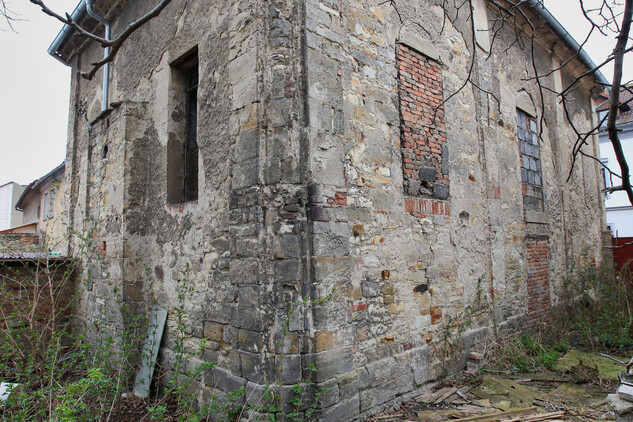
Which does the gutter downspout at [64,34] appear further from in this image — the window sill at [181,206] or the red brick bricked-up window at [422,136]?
the red brick bricked-up window at [422,136]

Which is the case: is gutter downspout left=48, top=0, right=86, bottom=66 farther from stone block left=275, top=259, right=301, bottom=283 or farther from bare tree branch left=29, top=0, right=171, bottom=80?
stone block left=275, top=259, right=301, bottom=283

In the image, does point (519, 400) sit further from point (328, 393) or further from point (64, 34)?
point (64, 34)

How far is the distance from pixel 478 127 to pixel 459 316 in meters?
2.85

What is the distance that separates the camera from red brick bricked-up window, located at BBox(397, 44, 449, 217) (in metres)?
4.82

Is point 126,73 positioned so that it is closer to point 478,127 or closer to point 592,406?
point 478,127

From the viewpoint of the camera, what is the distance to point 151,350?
4.61m

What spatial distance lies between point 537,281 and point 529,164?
2166 mm

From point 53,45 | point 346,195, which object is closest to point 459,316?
point 346,195

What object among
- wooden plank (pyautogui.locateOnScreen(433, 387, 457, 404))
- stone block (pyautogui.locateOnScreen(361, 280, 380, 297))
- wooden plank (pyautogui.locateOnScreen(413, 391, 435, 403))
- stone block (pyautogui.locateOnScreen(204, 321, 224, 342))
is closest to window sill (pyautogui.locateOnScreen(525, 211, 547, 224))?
wooden plank (pyautogui.locateOnScreen(433, 387, 457, 404))

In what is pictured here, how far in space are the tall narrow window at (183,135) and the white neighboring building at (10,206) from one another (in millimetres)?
25730

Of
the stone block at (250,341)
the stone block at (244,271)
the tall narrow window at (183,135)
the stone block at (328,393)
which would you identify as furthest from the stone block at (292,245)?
the tall narrow window at (183,135)

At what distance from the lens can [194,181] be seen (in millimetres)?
5141

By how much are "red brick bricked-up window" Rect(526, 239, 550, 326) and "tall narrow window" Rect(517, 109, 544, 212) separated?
723mm

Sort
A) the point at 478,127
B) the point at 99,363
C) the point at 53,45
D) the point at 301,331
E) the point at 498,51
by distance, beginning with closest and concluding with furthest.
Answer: the point at 301,331 < the point at 99,363 < the point at 478,127 < the point at 498,51 < the point at 53,45
